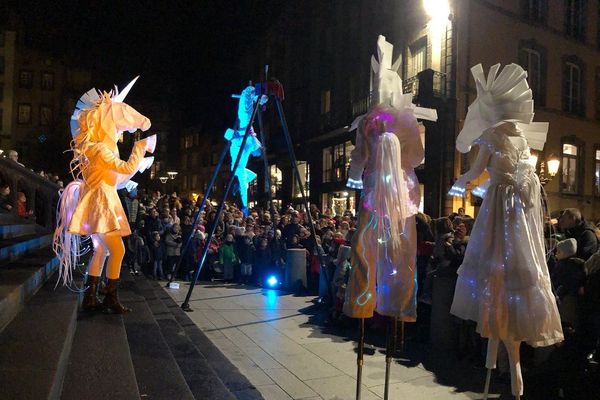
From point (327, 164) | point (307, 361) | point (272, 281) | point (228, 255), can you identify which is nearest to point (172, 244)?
point (228, 255)

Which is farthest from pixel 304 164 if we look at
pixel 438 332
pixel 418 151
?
pixel 418 151

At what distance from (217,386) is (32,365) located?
1695 mm

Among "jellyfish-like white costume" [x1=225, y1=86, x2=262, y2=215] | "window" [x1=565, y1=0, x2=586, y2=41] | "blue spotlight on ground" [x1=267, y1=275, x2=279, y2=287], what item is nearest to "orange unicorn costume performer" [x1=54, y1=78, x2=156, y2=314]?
"jellyfish-like white costume" [x1=225, y1=86, x2=262, y2=215]

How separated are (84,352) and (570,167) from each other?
77.2ft

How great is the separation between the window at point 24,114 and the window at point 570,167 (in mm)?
47228

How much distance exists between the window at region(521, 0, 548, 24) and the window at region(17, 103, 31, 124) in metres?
45.6

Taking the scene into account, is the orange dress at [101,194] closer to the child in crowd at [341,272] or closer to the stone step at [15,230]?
the stone step at [15,230]

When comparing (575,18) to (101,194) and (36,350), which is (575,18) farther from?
(36,350)

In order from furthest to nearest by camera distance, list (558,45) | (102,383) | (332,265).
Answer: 1. (558,45)
2. (332,265)
3. (102,383)

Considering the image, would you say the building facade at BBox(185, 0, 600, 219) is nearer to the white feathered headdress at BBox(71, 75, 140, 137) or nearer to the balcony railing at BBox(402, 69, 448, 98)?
the balcony railing at BBox(402, 69, 448, 98)

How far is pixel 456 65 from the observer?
18.2 m

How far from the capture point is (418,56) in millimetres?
20422

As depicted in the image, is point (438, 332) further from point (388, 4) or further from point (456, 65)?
point (388, 4)

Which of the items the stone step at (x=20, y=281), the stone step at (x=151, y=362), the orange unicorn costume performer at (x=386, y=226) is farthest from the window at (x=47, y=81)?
the orange unicorn costume performer at (x=386, y=226)
